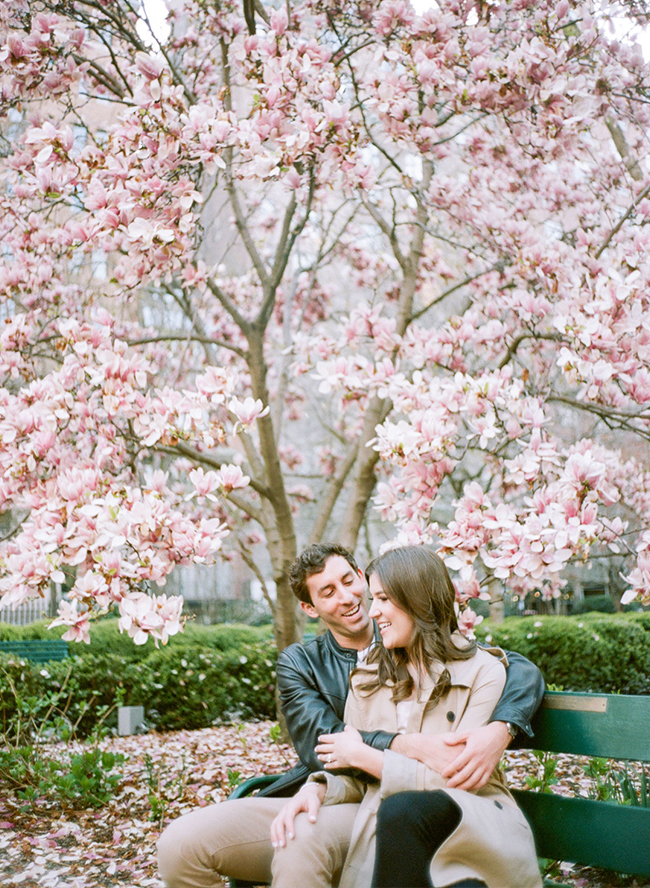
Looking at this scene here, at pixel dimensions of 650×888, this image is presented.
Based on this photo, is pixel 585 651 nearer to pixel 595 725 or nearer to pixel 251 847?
pixel 595 725

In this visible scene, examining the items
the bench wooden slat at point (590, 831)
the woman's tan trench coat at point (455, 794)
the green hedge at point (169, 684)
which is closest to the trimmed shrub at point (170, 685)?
the green hedge at point (169, 684)

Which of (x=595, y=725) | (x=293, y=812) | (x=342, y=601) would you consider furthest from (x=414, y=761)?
(x=342, y=601)

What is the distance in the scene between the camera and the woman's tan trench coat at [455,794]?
1771 millimetres

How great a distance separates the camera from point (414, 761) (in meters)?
1.95

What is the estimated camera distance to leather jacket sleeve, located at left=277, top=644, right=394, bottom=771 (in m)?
2.28

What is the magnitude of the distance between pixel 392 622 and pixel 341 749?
355 millimetres

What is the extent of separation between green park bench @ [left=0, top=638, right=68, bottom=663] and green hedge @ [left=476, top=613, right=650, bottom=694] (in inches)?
169

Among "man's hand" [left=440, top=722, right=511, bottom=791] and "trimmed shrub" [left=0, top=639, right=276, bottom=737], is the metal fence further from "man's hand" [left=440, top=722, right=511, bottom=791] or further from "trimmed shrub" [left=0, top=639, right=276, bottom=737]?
"man's hand" [left=440, top=722, right=511, bottom=791]

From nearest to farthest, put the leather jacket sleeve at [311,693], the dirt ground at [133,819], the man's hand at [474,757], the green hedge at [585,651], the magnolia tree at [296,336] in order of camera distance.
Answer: the man's hand at [474,757] < the leather jacket sleeve at [311,693] < the magnolia tree at [296,336] < the dirt ground at [133,819] < the green hedge at [585,651]

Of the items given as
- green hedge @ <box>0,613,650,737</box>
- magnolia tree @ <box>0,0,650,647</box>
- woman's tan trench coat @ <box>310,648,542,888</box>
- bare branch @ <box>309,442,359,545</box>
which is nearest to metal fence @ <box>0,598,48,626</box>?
green hedge @ <box>0,613,650,737</box>

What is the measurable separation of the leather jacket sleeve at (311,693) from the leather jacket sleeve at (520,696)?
0.49 m

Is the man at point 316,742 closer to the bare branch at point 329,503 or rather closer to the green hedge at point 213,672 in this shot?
the bare branch at point 329,503

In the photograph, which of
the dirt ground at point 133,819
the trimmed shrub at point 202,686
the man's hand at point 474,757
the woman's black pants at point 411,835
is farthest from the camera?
the trimmed shrub at point 202,686

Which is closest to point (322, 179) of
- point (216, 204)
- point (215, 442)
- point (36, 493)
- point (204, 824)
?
point (215, 442)
